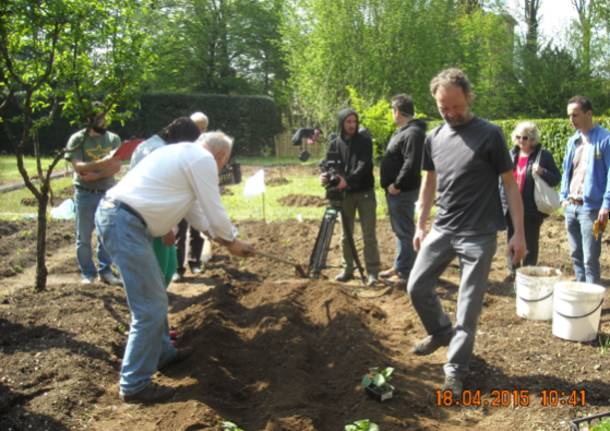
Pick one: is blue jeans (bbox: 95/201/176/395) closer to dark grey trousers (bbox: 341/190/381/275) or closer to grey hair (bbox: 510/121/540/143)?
dark grey trousers (bbox: 341/190/381/275)

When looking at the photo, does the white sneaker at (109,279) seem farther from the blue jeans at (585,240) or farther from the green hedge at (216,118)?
the green hedge at (216,118)

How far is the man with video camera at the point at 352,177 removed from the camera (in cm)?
627

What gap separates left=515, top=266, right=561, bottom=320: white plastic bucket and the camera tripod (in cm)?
198

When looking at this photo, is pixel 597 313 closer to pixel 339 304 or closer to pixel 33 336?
pixel 339 304

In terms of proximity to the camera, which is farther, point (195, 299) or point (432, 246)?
point (195, 299)

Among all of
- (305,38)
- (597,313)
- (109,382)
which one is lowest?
(109,382)

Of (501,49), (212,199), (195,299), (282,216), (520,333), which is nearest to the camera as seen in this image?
(212,199)

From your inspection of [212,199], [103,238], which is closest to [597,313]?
[212,199]

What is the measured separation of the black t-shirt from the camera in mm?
3646

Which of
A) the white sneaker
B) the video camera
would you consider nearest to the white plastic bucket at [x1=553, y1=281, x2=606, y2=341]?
the video camera

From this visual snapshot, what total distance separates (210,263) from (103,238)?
4004mm

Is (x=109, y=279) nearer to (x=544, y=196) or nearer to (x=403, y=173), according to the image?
(x=403, y=173)

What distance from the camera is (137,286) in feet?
12.1

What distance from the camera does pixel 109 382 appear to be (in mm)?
4086
